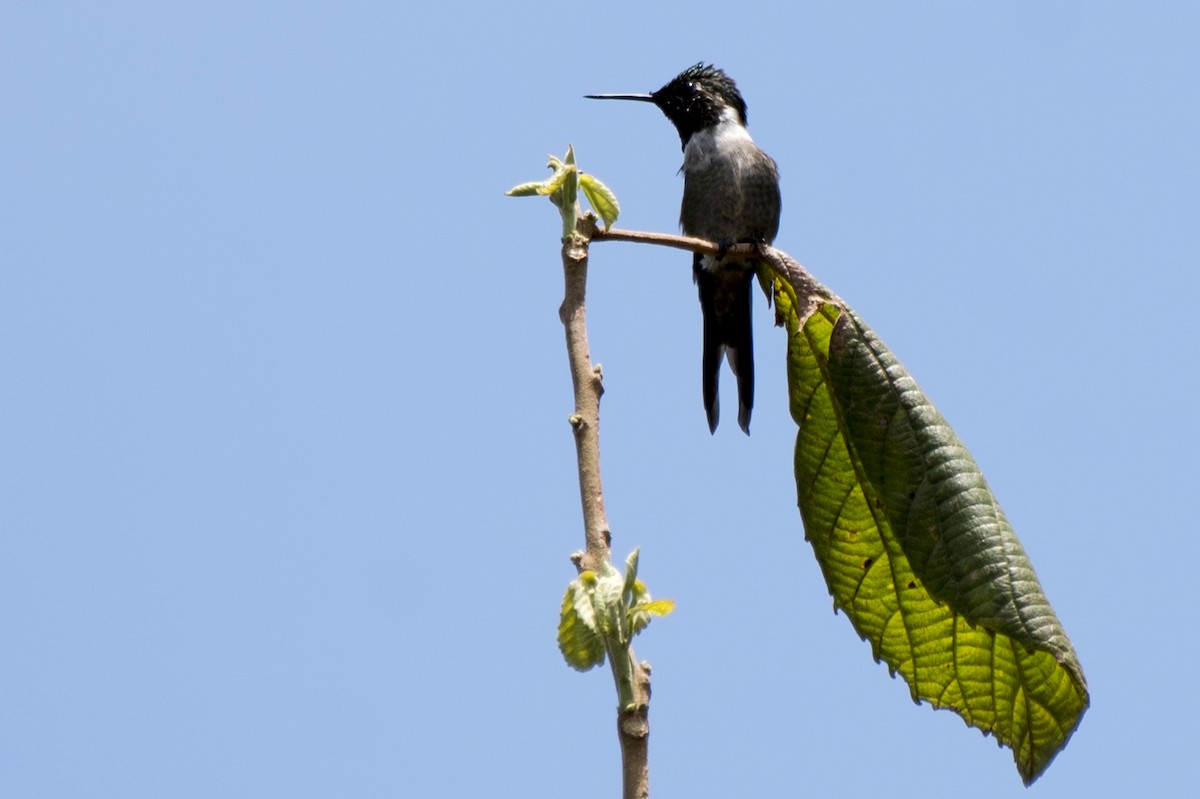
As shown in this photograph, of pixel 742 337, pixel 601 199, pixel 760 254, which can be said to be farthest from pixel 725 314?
pixel 601 199

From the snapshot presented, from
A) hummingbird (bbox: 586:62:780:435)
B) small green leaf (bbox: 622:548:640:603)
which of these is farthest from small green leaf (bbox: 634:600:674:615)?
hummingbird (bbox: 586:62:780:435)

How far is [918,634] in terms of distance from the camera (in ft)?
8.77

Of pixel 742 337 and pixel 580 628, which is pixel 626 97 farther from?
pixel 580 628

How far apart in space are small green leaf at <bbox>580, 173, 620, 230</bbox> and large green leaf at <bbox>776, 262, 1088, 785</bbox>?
1.85ft

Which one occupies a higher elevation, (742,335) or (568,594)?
(742,335)

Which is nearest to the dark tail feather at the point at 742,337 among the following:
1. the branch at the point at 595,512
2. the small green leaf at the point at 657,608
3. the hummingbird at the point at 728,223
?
the hummingbird at the point at 728,223

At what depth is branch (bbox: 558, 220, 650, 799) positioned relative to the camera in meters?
1.59

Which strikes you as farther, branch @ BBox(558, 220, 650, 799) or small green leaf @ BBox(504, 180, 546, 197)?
small green leaf @ BBox(504, 180, 546, 197)

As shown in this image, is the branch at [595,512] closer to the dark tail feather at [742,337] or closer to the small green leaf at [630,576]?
the small green leaf at [630,576]

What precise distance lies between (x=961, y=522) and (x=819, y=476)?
510 millimetres

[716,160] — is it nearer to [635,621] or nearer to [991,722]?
[991,722]

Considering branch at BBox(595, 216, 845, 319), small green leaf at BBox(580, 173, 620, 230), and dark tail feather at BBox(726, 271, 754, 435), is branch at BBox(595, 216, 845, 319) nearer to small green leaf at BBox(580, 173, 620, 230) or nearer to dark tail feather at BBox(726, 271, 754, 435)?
small green leaf at BBox(580, 173, 620, 230)

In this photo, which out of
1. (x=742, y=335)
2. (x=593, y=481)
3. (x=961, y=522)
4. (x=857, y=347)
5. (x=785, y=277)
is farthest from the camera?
(x=742, y=335)

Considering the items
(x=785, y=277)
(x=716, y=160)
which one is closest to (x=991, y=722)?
(x=785, y=277)
